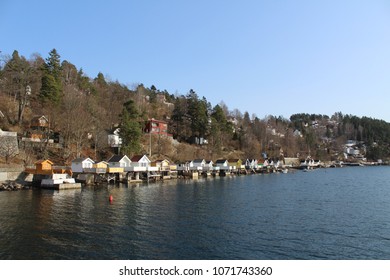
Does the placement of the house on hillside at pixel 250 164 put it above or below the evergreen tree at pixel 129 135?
below

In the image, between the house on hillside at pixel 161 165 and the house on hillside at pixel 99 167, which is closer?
the house on hillside at pixel 99 167

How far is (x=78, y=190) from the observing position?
164 feet

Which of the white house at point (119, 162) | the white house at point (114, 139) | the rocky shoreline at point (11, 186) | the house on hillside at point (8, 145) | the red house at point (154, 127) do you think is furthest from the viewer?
the red house at point (154, 127)

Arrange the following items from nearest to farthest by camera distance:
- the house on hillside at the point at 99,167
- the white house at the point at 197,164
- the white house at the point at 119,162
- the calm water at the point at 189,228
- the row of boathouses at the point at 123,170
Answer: the calm water at the point at 189,228 < the row of boathouses at the point at 123,170 < the house on hillside at the point at 99,167 < the white house at the point at 119,162 < the white house at the point at 197,164

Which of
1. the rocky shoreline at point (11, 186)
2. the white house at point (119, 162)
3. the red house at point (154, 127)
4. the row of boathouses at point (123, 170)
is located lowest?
the rocky shoreline at point (11, 186)

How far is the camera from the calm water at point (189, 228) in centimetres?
2059

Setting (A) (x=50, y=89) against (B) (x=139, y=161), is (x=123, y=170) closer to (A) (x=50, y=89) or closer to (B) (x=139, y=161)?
(B) (x=139, y=161)

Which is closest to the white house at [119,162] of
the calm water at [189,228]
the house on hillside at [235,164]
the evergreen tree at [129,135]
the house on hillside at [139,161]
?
the house on hillside at [139,161]

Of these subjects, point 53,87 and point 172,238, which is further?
point 53,87

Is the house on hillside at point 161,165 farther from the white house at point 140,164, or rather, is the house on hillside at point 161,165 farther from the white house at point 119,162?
the white house at point 119,162
